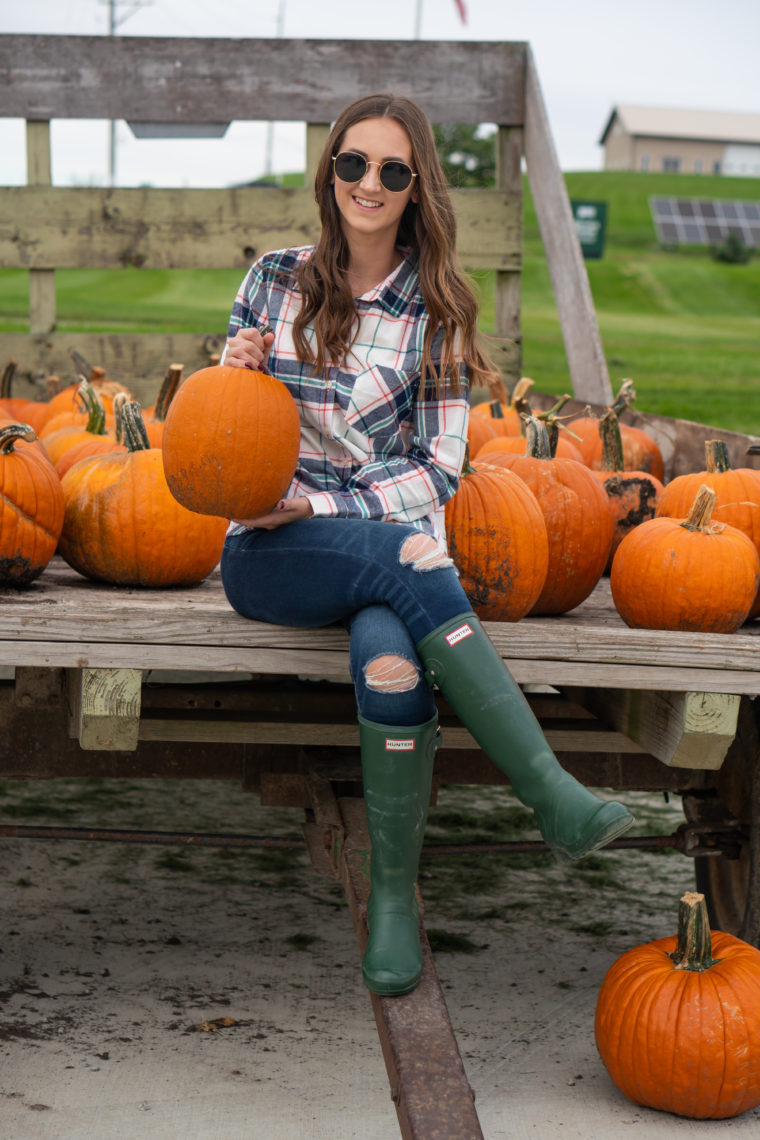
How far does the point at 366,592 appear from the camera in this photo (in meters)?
2.07

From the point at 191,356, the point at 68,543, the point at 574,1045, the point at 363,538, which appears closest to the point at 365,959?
the point at 363,538

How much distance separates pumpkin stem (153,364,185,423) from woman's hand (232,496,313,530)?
3.00ft

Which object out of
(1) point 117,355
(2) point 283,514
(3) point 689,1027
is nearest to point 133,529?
(2) point 283,514

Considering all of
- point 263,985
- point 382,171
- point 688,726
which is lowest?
point 263,985

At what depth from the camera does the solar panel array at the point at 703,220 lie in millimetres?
39719

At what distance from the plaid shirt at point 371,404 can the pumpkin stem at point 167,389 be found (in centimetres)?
72

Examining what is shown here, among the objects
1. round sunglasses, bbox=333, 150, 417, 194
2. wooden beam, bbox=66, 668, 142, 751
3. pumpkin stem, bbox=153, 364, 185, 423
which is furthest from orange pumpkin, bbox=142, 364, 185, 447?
wooden beam, bbox=66, 668, 142, 751

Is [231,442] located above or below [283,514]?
above

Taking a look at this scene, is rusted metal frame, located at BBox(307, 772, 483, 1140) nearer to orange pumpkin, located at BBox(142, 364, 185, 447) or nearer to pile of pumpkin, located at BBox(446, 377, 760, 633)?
→ pile of pumpkin, located at BBox(446, 377, 760, 633)

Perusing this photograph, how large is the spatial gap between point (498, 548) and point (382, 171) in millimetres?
733

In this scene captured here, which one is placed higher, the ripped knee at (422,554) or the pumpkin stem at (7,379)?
the pumpkin stem at (7,379)

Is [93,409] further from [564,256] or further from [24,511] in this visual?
[564,256]

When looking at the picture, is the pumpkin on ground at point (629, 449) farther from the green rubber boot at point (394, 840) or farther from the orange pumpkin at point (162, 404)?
the green rubber boot at point (394, 840)

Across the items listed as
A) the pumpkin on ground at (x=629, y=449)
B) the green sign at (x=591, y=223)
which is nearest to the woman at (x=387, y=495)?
the pumpkin on ground at (x=629, y=449)
